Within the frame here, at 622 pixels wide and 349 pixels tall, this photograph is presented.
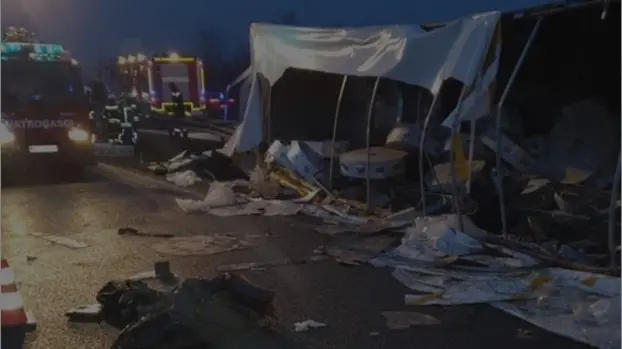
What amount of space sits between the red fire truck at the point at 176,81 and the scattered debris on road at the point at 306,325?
21241 millimetres

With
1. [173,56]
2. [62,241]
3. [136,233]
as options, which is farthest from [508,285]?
[173,56]

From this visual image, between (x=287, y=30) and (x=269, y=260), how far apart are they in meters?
4.92

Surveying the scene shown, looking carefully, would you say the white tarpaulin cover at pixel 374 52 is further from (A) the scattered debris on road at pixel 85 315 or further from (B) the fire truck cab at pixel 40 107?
(A) the scattered debris on road at pixel 85 315

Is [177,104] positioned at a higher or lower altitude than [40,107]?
lower

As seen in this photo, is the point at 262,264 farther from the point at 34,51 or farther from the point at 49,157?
the point at 34,51

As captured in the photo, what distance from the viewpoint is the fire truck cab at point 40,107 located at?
14758 millimetres

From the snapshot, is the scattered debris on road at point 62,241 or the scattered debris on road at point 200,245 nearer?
the scattered debris on road at point 200,245

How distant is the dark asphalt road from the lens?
236 inches

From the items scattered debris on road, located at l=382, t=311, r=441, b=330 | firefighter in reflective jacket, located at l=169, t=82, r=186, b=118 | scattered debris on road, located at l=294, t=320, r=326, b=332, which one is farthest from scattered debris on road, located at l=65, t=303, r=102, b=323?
firefighter in reflective jacket, located at l=169, t=82, r=186, b=118

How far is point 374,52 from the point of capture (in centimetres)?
1030

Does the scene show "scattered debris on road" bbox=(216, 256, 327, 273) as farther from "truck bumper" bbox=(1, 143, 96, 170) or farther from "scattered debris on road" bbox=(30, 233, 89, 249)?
"truck bumper" bbox=(1, 143, 96, 170)

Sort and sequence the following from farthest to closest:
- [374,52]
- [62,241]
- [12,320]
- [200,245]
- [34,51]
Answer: [34,51] < [374,52] < [62,241] < [200,245] < [12,320]

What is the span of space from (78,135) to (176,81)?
13.0 meters

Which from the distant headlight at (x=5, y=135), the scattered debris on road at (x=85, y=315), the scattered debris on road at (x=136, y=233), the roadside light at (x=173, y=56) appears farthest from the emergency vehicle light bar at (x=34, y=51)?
the roadside light at (x=173, y=56)
